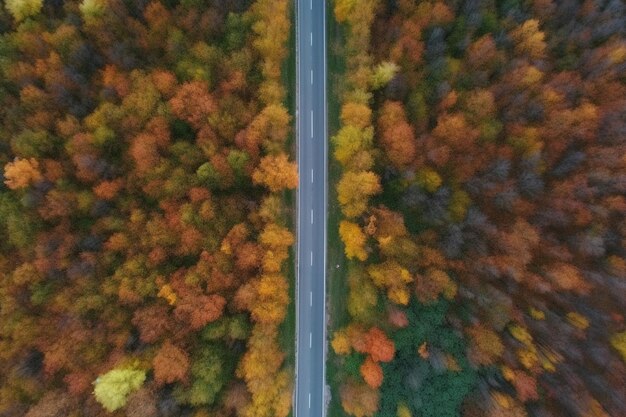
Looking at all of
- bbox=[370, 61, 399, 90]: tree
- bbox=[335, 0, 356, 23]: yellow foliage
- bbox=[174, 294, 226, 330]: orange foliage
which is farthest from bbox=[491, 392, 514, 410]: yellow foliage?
bbox=[335, 0, 356, 23]: yellow foliage

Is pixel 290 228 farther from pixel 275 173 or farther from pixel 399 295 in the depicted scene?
pixel 399 295

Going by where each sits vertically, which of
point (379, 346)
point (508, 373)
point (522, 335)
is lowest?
point (508, 373)

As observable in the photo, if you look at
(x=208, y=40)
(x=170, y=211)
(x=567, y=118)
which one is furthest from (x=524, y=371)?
(x=208, y=40)

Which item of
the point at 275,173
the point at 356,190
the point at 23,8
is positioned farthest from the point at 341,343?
the point at 23,8

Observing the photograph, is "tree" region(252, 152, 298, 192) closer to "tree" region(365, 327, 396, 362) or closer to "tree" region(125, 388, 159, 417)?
"tree" region(365, 327, 396, 362)

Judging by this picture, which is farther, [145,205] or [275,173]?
[145,205]

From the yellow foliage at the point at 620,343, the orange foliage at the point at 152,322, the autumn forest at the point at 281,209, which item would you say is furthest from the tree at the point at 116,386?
the yellow foliage at the point at 620,343
